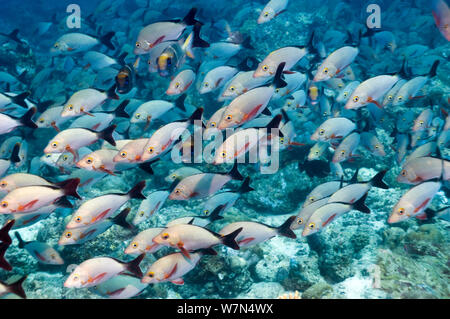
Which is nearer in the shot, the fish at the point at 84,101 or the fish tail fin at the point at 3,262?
the fish tail fin at the point at 3,262

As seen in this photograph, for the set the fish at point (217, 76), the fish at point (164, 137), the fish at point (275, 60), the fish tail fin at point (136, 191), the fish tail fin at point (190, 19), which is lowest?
the fish tail fin at point (136, 191)

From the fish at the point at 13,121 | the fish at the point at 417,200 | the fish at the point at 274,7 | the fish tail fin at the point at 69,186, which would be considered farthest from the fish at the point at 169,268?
the fish at the point at 274,7

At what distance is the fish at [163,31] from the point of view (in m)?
3.72

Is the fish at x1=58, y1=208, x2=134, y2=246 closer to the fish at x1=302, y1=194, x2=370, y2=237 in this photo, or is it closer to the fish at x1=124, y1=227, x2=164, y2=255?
the fish at x1=124, y1=227, x2=164, y2=255

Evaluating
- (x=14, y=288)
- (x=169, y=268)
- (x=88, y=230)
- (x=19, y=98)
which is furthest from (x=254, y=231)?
(x=19, y=98)

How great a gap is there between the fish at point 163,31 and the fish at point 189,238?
2622 mm

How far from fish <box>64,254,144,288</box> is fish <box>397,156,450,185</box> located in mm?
2980

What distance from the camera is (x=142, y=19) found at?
33.0ft

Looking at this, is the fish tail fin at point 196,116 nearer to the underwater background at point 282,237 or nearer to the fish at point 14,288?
the underwater background at point 282,237

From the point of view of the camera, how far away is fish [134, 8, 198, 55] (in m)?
3.72

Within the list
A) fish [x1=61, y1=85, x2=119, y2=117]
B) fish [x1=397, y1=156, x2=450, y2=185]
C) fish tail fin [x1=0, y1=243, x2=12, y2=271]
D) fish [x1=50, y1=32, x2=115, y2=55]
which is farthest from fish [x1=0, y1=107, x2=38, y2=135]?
fish [x1=397, y1=156, x2=450, y2=185]

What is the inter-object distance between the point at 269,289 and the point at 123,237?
2361 millimetres
